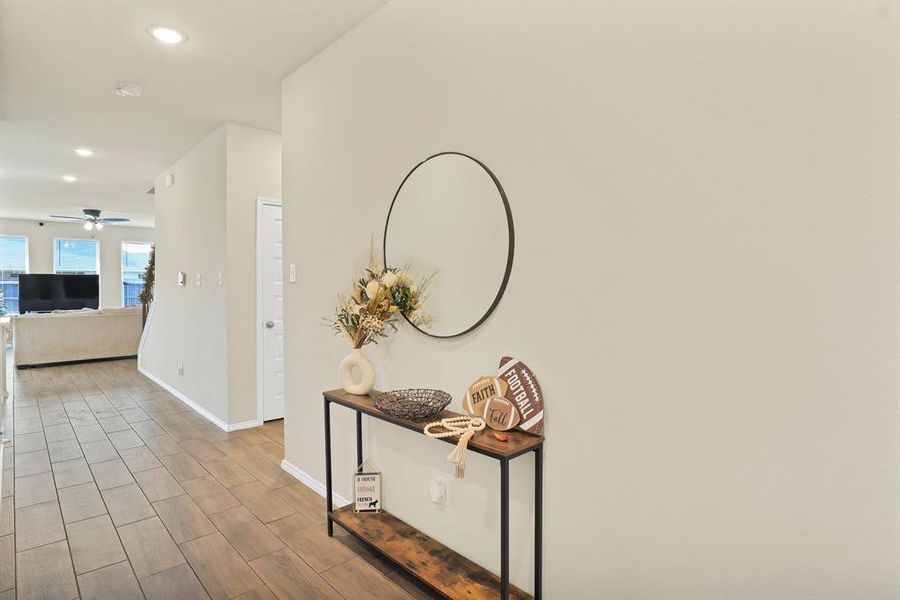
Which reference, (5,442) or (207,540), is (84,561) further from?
(5,442)

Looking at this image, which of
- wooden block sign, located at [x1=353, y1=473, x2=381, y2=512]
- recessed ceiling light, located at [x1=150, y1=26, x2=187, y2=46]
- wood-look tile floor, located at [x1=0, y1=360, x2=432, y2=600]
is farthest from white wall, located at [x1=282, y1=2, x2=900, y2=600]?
recessed ceiling light, located at [x1=150, y1=26, x2=187, y2=46]

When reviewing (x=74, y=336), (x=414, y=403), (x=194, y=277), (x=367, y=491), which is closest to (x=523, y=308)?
(x=414, y=403)

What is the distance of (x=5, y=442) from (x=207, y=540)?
2.71 metres

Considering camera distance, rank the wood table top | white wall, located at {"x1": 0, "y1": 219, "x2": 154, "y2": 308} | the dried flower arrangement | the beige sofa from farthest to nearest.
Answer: white wall, located at {"x1": 0, "y1": 219, "x2": 154, "y2": 308} → the beige sofa → the dried flower arrangement → the wood table top

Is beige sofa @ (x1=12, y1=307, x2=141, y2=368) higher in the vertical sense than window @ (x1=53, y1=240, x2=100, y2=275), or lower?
lower

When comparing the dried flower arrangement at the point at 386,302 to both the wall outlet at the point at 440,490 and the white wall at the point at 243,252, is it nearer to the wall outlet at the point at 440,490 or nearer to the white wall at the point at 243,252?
the wall outlet at the point at 440,490

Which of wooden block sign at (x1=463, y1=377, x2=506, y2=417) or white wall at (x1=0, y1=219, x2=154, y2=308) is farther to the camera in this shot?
white wall at (x1=0, y1=219, x2=154, y2=308)

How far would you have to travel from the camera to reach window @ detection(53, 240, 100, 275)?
35.1 feet

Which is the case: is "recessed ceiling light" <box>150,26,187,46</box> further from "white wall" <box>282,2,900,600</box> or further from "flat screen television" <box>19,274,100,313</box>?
"flat screen television" <box>19,274,100,313</box>

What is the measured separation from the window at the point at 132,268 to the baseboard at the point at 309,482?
10604 millimetres

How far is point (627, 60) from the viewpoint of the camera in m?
1.43

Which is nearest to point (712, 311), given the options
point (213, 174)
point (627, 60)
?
point (627, 60)

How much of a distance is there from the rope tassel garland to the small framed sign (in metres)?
0.74

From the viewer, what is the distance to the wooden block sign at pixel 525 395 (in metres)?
1.67
